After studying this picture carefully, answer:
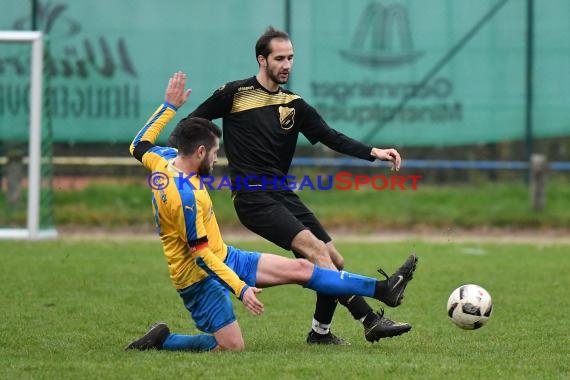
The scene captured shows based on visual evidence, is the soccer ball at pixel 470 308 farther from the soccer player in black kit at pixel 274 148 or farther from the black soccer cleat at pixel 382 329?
the soccer player in black kit at pixel 274 148

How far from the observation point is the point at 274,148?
277 inches

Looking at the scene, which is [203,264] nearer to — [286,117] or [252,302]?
[252,302]

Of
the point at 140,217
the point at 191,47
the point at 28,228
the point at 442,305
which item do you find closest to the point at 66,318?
the point at 442,305

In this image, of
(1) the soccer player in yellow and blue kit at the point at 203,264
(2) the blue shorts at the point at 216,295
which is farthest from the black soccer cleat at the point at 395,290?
(2) the blue shorts at the point at 216,295

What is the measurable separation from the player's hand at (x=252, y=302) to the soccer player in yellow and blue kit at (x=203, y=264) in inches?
6.4

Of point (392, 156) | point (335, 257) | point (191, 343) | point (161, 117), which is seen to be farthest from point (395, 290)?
point (161, 117)

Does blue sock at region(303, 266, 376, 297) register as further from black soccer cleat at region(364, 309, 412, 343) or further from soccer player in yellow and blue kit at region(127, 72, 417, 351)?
black soccer cleat at region(364, 309, 412, 343)

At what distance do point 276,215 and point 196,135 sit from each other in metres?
0.90

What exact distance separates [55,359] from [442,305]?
139 inches

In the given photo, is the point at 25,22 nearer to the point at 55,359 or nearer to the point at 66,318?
the point at 66,318

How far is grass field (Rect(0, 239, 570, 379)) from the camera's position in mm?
5715

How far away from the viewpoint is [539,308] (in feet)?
26.9

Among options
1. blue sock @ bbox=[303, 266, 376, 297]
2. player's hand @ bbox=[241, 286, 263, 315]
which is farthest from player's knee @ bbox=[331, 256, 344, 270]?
player's hand @ bbox=[241, 286, 263, 315]

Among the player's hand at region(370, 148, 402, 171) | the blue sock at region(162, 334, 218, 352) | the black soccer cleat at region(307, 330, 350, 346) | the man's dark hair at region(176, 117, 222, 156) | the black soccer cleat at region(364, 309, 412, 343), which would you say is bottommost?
the black soccer cleat at region(307, 330, 350, 346)
